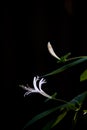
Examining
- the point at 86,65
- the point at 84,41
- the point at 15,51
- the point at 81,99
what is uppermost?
the point at 15,51

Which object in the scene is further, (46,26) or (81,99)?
(46,26)

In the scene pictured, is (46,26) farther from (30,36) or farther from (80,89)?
(80,89)

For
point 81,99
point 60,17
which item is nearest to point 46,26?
point 60,17

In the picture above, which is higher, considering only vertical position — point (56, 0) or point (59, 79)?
point (56, 0)

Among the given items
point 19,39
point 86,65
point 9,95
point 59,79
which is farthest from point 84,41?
point 9,95

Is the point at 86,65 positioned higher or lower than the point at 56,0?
lower

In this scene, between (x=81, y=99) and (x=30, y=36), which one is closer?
(x=81, y=99)

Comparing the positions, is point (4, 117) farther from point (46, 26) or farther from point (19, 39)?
point (46, 26)
